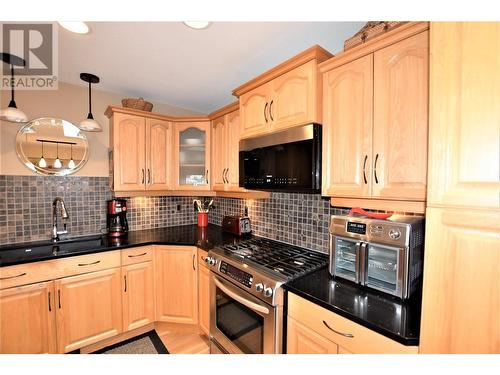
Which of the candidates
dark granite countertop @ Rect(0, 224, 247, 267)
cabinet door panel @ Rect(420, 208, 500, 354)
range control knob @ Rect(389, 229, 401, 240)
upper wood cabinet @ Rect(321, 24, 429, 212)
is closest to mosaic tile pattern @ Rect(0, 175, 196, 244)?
dark granite countertop @ Rect(0, 224, 247, 267)

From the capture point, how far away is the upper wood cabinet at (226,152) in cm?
211

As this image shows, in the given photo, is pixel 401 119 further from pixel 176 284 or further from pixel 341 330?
pixel 176 284

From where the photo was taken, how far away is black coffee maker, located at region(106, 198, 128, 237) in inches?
87.4

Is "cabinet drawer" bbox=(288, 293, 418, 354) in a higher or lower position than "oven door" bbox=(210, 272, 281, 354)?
higher

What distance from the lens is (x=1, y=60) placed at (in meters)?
1.72

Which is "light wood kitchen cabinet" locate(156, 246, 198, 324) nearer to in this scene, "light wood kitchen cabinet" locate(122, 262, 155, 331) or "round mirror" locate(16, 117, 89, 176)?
"light wood kitchen cabinet" locate(122, 262, 155, 331)

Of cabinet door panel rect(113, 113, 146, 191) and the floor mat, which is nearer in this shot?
the floor mat

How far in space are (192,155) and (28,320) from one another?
6.08 ft

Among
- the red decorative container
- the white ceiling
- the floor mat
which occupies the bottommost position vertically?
the floor mat

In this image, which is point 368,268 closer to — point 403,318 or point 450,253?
point 403,318

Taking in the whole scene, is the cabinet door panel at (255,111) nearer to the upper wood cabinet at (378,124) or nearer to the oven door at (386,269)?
the upper wood cabinet at (378,124)

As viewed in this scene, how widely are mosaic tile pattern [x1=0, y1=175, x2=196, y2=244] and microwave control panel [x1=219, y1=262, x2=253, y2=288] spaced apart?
138 centimetres
